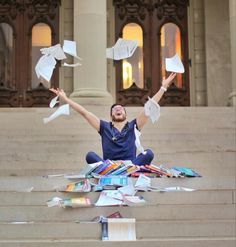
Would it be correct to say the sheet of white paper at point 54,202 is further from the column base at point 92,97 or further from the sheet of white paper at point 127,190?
the column base at point 92,97

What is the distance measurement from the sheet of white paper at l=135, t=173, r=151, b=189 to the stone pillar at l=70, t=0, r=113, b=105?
6.86 m

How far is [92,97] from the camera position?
14055 millimetres

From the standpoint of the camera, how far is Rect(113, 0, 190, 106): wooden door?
17.8m

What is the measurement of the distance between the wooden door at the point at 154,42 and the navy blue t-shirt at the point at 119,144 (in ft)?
31.5

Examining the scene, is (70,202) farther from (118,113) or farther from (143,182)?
(118,113)

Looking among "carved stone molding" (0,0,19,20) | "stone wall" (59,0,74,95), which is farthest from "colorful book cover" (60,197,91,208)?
"carved stone molding" (0,0,19,20)

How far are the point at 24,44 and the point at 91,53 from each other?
444 cm

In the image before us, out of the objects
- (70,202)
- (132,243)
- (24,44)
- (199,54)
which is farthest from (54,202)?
(199,54)

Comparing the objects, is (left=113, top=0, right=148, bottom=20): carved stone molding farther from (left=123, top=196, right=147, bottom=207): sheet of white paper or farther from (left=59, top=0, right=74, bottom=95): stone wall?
(left=123, top=196, right=147, bottom=207): sheet of white paper

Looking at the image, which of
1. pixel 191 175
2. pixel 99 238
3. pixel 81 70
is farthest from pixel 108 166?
pixel 81 70

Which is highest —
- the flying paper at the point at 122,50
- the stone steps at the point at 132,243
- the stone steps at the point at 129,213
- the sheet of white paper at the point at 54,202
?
the flying paper at the point at 122,50

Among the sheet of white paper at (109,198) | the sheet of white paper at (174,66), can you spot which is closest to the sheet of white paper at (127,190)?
the sheet of white paper at (109,198)

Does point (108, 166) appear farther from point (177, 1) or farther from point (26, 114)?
point (177, 1)

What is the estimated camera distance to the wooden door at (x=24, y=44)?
690 inches
